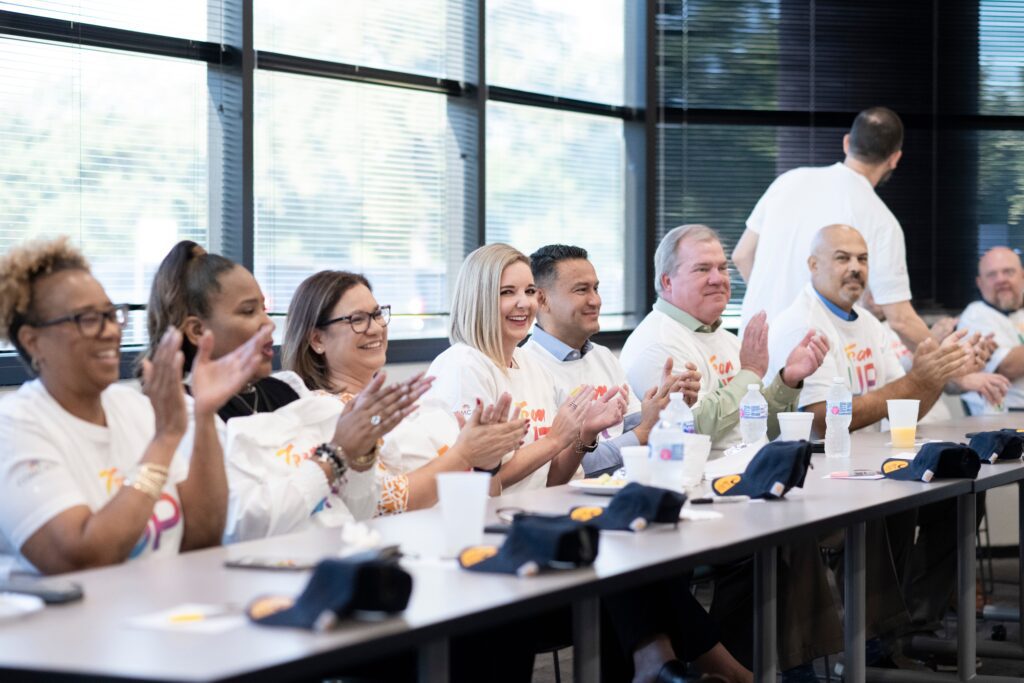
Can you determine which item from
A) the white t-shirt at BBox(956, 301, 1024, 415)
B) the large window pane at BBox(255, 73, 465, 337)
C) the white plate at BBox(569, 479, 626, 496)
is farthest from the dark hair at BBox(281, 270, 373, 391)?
the white t-shirt at BBox(956, 301, 1024, 415)

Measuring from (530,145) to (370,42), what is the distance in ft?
3.44

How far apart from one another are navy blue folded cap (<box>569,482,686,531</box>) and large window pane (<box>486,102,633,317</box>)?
149 inches

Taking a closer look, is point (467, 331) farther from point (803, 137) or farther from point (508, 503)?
point (803, 137)

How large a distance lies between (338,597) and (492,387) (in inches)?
86.6

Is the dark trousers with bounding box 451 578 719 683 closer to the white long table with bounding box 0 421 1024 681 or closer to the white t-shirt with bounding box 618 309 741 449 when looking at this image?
the white long table with bounding box 0 421 1024 681

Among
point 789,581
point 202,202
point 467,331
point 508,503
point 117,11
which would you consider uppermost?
point 117,11

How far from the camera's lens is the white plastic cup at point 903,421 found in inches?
150

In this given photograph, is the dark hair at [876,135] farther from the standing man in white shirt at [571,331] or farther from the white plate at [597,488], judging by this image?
→ the white plate at [597,488]

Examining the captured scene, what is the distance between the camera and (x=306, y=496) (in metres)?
2.60

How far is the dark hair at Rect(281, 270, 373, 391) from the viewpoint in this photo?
3195 millimetres

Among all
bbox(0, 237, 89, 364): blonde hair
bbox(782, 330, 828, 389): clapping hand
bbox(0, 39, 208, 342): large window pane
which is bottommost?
bbox(782, 330, 828, 389): clapping hand

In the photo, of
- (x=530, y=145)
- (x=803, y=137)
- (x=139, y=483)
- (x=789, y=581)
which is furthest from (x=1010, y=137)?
(x=139, y=483)

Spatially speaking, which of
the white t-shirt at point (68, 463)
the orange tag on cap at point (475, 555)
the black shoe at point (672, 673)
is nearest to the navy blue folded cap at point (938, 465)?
the black shoe at point (672, 673)

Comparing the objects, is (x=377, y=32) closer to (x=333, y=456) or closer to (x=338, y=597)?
(x=333, y=456)
